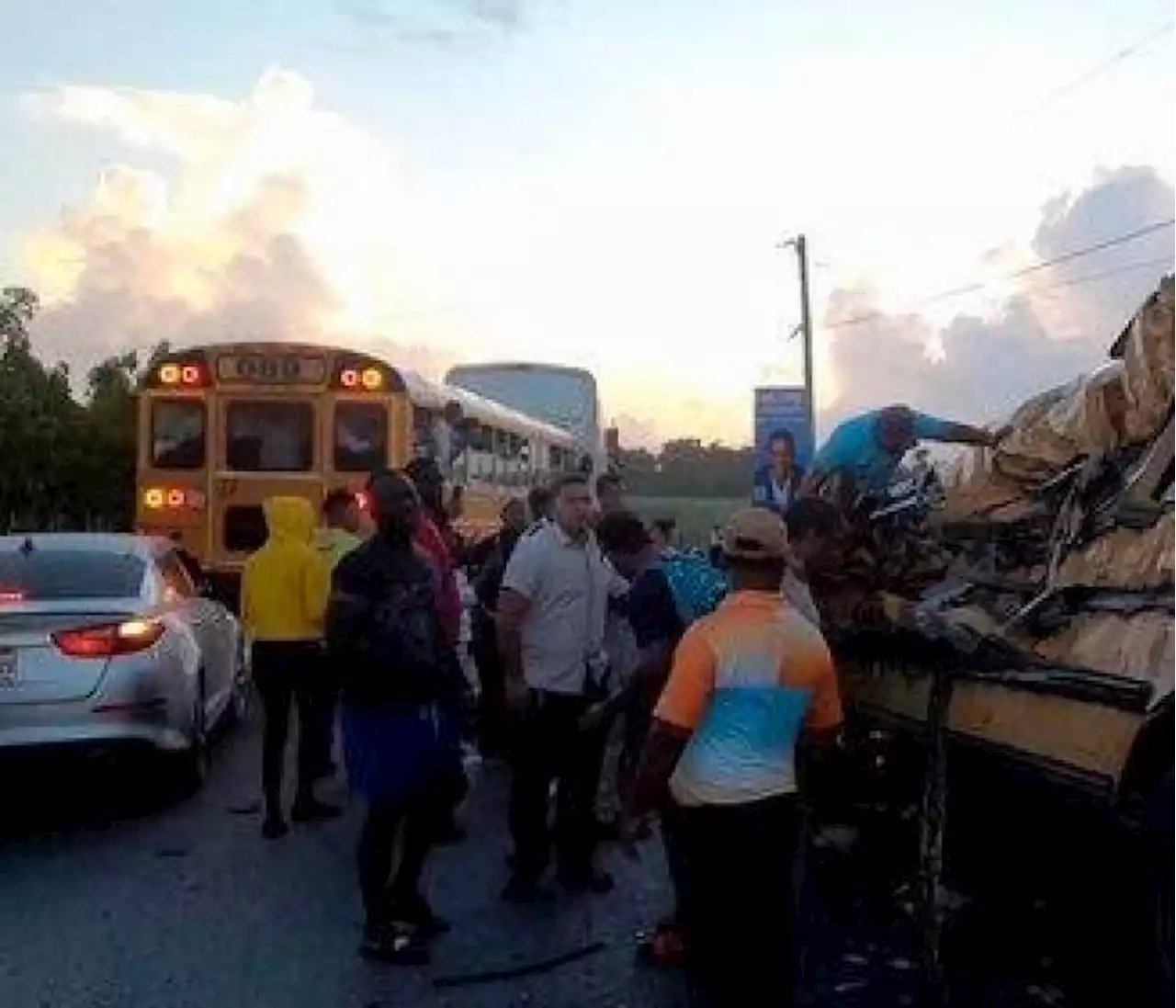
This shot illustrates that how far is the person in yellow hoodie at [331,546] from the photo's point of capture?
392 inches

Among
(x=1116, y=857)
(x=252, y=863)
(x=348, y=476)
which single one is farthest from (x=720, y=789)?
(x=348, y=476)

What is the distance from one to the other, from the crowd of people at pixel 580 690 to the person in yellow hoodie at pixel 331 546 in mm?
21

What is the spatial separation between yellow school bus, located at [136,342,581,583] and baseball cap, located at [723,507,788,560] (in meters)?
12.7

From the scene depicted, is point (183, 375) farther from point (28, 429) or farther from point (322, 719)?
point (28, 429)

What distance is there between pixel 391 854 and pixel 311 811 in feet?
8.68

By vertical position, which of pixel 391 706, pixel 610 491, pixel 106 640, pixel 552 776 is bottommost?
pixel 552 776

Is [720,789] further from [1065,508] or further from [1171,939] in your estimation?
[1065,508]

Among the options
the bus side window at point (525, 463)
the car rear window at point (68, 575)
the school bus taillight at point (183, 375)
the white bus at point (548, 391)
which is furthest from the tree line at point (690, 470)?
the car rear window at point (68, 575)

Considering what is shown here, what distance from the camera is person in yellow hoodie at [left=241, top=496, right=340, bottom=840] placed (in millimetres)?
9469

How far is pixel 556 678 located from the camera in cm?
815

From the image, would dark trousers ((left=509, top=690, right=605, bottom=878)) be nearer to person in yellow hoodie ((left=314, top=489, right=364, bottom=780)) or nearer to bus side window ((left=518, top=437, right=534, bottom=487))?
person in yellow hoodie ((left=314, top=489, right=364, bottom=780))

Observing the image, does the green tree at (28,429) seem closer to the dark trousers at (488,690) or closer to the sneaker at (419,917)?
the dark trousers at (488,690)

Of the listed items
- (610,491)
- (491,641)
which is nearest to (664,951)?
(491,641)

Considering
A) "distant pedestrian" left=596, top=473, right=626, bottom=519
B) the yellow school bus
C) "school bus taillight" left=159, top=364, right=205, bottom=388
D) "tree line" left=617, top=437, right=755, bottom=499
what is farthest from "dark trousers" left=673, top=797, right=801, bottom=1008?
"tree line" left=617, top=437, right=755, bottom=499
